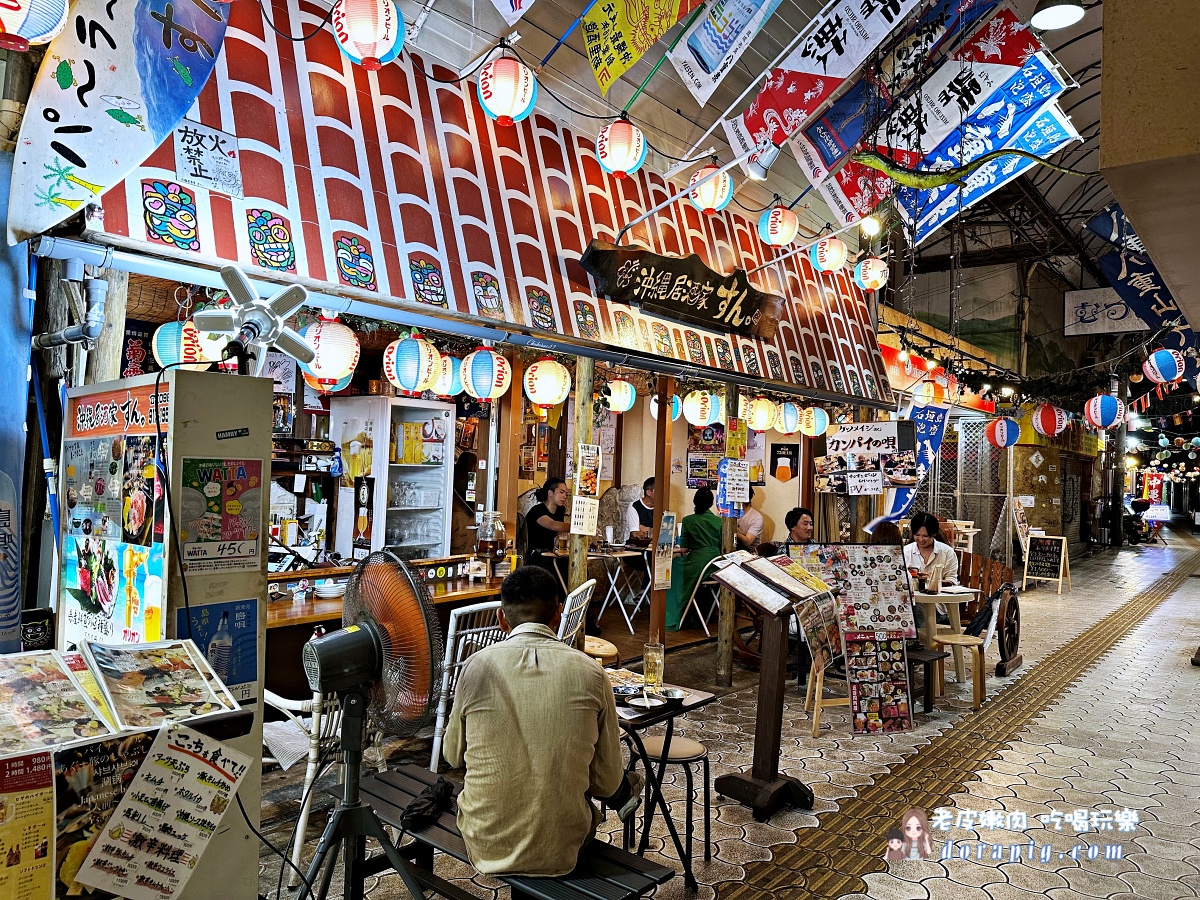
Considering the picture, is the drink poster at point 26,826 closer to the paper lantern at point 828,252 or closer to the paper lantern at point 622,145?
the paper lantern at point 622,145

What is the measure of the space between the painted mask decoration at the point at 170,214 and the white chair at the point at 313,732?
229 cm

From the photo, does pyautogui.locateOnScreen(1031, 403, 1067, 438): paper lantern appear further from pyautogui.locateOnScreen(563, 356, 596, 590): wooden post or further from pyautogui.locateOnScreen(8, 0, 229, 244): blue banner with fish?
pyautogui.locateOnScreen(8, 0, 229, 244): blue banner with fish

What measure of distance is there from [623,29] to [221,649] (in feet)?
14.6

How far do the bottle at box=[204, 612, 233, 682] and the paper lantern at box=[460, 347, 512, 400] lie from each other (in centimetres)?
429

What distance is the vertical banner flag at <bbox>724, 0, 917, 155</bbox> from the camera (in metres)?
5.67

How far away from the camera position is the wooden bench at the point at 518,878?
8.85 feet

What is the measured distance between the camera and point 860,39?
5754mm

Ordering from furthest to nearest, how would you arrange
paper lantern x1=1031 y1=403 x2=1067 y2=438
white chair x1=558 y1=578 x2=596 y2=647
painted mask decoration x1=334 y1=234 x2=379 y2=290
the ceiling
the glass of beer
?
paper lantern x1=1031 y1=403 x2=1067 y2=438, the ceiling, white chair x1=558 y1=578 x2=596 y2=647, painted mask decoration x1=334 y1=234 x2=379 y2=290, the glass of beer

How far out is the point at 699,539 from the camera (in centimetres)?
1000

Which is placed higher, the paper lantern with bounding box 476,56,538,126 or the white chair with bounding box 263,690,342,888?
the paper lantern with bounding box 476,56,538,126

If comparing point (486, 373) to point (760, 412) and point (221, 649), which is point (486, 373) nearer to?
point (760, 412)

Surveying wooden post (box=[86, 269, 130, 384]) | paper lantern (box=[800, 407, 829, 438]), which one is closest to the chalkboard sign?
paper lantern (box=[800, 407, 829, 438])

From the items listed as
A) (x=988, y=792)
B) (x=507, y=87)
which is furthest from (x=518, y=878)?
(x=507, y=87)

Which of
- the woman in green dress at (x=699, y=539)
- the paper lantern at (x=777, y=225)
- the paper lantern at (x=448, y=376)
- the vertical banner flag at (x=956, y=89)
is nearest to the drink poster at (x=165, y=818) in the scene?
the paper lantern at (x=448, y=376)
